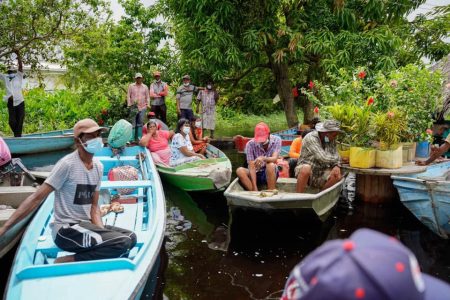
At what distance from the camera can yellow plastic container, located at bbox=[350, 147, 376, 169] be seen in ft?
22.5

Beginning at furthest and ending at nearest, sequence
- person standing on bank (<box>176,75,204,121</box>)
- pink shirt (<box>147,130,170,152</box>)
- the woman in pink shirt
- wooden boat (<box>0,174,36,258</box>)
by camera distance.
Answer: person standing on bank (<box>176,75,204,121</box>) < pink shirt (<box>147,130,170,152</box>) < the woman in pink shirt < wooden boat (<box>0,174,36,258</box>)

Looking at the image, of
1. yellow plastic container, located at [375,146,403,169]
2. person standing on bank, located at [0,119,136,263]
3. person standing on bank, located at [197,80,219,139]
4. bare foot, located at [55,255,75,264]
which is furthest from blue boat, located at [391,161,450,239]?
person standing on bank, located at [197,80,219,139]

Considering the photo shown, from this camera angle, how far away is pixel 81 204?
367cm

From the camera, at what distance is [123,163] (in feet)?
25.1

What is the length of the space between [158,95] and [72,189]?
8.61 m

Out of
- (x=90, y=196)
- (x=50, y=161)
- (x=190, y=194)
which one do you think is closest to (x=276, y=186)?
(x=190, y=194)

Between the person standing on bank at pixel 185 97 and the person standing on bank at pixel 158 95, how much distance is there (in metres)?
0.41

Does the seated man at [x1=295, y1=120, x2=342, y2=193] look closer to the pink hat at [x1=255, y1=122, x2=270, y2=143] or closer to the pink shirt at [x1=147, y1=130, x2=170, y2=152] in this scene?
the pink hat at [x1=255, y1=122, x2=270, y2=143]

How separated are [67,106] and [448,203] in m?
11.9

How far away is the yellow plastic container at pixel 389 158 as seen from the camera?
6.84 meters

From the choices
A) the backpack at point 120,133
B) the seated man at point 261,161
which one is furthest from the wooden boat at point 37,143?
the seated man at point 261,161

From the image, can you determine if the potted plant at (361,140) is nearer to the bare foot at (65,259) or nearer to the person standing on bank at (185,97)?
the bare foot at (65,259)

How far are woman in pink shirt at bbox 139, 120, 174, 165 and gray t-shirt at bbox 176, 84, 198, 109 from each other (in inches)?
133

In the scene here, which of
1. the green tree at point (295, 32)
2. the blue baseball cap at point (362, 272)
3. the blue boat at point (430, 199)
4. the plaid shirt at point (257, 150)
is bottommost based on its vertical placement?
the blue boat at point (430, 199)
